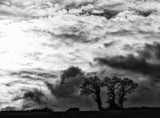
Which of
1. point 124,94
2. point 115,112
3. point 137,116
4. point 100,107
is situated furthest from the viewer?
point 124,94

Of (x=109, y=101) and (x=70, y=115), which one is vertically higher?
(x=109, y=101)

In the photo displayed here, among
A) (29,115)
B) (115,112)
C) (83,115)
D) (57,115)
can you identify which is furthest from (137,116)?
(29,115)

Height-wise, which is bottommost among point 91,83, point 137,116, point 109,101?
point 137,116

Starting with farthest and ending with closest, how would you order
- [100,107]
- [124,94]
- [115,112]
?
[124,94]
[100,107]
[115,112]

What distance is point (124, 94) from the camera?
107562 millimetres

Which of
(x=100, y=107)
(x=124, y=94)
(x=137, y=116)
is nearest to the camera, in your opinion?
(x=137, y=116)

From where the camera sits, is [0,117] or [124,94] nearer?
[0,117]

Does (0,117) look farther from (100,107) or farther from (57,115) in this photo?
(100,107)

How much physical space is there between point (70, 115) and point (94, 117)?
6.02 meters

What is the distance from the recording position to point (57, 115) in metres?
67.0

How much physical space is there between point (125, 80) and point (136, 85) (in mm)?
4341

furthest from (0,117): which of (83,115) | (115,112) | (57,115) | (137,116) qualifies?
(137,116)

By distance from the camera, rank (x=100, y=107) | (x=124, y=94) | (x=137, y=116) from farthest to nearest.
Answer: (x=124, y=94) → (x=100, y=107) → (x=137, y=116)

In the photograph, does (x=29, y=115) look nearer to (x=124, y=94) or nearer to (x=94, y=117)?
(x=94, y=117)
